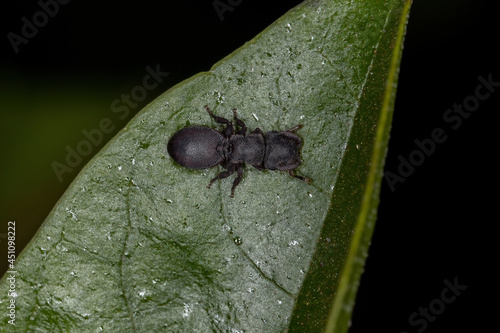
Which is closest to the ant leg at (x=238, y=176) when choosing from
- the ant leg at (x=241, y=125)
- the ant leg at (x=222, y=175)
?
the ant leg at (x=222, y=175)

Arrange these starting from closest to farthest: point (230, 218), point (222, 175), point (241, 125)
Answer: point (230, 218) → point (222, 175) → point (241, 125)

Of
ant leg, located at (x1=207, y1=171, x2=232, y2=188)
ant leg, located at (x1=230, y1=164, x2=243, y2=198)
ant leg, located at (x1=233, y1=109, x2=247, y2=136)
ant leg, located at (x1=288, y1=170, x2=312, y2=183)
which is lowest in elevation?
ant leg, located at (x1=288, y1=170, x2=312, y2=183)

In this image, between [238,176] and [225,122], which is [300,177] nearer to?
[238,176]

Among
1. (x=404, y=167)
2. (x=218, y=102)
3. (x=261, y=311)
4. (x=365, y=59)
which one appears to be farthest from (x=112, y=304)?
(x=404, y=167)

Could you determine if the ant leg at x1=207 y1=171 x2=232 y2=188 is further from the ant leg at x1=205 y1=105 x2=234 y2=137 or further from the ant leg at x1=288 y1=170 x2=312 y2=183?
the ant leg at x1=288 y1=170 x2=312 y2=183

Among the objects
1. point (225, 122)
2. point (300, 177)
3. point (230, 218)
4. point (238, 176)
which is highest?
point (225, 122)

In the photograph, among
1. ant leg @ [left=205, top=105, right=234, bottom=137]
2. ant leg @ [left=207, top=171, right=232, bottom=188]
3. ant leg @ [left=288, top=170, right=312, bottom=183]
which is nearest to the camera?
ant leg @ [left=288, top=170, right=312, bottom=183]

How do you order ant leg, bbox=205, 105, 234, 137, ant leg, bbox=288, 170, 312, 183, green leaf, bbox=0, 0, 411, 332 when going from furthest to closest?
ant leg, bbox=205, 105, 234, 137, ant leg, bbox=288, 170, 312, 183, green leaf, bbox=0, 0, 411, 332

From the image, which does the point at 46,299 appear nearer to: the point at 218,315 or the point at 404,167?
the point at 218,315

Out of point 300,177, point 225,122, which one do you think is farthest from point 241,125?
point 300,177

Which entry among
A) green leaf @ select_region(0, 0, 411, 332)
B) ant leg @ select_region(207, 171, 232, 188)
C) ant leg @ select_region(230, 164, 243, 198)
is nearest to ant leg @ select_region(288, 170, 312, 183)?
green leaf @ select_region(0, 0, 411, 332)

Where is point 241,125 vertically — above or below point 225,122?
below
